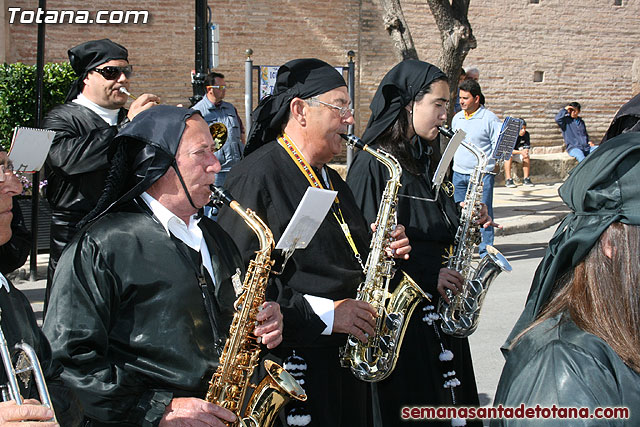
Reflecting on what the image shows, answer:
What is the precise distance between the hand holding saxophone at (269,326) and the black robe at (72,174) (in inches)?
71.5

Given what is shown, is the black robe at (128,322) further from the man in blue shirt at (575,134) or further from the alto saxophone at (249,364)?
the man in blue shirt at (575,134)

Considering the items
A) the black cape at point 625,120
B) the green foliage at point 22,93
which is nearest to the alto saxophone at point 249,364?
the black cape at point 625,120

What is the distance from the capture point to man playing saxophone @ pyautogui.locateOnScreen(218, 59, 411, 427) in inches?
130

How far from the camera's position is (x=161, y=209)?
2656 mm

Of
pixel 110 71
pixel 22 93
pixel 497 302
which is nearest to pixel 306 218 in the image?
pixel 110 71

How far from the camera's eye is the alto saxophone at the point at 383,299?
12.1 feet

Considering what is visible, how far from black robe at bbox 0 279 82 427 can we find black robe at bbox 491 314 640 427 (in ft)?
4.06

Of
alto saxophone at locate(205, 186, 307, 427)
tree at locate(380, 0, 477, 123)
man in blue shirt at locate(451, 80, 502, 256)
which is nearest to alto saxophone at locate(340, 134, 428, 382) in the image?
alto saxophone at locate(205, 186, 307, 427)

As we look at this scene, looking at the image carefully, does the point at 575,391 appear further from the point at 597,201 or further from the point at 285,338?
the point at 285,338

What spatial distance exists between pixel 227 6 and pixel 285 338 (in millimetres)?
13691

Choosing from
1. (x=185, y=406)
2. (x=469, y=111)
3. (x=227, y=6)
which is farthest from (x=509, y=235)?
(x=185, y=406)

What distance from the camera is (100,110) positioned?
15.9ft

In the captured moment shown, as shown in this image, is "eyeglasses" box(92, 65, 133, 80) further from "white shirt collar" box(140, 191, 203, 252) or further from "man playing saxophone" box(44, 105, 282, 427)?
"white shirt collar" box(140, 191, 203, 252)

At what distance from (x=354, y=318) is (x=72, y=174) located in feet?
6.42
